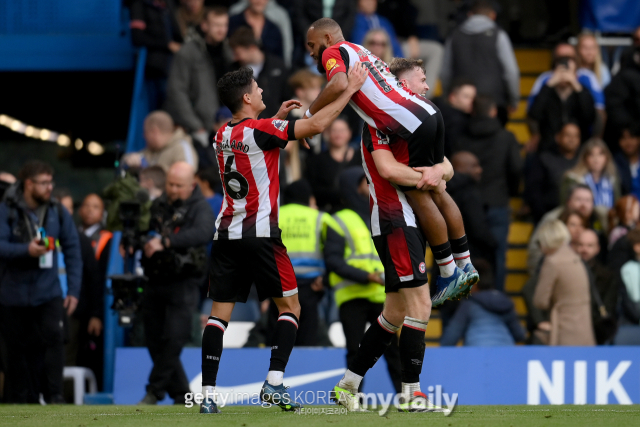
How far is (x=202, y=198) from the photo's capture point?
932 centimetres

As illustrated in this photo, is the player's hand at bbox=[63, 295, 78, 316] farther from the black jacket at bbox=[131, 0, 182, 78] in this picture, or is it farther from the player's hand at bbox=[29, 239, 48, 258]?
the black jacket at bbox=[131, 0, 182, 78]

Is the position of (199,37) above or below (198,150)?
above

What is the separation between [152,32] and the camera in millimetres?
12594

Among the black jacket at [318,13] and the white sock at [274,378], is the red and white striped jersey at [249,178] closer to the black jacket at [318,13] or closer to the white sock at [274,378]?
the white sock at [274,378]

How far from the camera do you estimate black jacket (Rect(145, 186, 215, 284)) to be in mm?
8953

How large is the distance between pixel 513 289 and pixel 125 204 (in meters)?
5.69

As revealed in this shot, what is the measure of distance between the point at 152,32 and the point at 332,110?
22.0ft

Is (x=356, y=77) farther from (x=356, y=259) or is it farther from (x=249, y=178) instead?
(x=356, y=259)

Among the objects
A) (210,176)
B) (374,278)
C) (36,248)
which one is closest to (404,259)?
(374,278)

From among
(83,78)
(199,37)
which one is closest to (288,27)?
(199,37)

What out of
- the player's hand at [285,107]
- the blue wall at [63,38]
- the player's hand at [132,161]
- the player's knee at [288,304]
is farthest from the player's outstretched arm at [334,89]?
the blue wall at [63,38]

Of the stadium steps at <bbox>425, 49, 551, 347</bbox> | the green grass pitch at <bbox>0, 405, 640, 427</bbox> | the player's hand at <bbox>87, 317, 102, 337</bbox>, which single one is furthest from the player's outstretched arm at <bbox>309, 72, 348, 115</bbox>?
the stadium steps at <bbox>425, 49, 551, 347</bbox>

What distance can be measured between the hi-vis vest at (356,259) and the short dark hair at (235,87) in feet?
9.02

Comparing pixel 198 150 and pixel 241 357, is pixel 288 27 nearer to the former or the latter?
pixel 198 150
